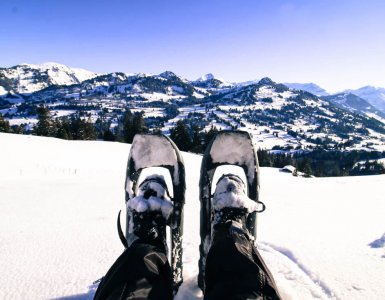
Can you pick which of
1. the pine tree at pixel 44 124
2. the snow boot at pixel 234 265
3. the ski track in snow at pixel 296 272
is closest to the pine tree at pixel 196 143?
the pine tree at pixel 44 124

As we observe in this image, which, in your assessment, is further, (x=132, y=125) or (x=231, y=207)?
(x=132, y=125)

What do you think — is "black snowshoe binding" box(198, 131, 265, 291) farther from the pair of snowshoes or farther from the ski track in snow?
the ski track in snow

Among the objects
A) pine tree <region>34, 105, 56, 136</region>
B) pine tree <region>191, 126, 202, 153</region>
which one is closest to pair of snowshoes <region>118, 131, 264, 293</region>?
pine tree <region>191, 126, 202, 153</region>

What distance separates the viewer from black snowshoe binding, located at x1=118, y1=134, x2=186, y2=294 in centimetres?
210

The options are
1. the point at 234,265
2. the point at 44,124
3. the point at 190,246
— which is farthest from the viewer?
the point at 44,124

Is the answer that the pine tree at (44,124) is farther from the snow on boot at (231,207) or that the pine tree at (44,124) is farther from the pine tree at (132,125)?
the snow on boot at (231,207)

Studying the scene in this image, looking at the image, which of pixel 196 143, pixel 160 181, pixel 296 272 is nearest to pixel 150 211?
pixel 160 181

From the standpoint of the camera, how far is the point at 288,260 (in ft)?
8.66

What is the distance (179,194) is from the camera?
2572 millimetres

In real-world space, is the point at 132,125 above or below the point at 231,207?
above

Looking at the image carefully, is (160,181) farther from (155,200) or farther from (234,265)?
(234,265)

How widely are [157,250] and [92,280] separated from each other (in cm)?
82

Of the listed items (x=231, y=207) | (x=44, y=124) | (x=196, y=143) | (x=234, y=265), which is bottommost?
(x=196, y=143)

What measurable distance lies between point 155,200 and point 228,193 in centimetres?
55
